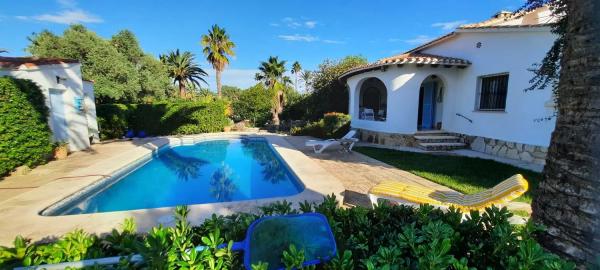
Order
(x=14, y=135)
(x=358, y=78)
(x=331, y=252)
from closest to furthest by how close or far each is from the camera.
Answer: (x=331, y=252) < (x=14, y=135) < (x=358, y=78)

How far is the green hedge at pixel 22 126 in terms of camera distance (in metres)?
8.38

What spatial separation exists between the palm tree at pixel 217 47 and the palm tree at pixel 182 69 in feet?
21.7

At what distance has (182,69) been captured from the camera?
112 ft

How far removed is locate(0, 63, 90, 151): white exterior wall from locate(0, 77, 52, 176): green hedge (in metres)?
0.70

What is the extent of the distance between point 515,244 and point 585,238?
728 millimetres

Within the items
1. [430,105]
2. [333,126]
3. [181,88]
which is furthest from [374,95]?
[181,88]

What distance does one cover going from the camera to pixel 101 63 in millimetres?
24531

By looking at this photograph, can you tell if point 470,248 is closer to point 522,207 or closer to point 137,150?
point 522,207

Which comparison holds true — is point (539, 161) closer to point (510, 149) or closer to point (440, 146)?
point (510, 149)

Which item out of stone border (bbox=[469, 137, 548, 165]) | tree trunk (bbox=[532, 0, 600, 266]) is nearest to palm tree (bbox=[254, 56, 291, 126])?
stone border (bbox=[469, 137, 548, 165])

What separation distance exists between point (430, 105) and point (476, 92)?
3881 millimetres

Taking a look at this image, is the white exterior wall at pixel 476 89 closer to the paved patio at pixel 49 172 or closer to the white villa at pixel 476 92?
the white villa at pixel 476 92

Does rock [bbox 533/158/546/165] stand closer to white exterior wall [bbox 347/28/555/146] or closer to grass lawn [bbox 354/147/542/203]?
white exterior wall [bbox 347/28/555/146]

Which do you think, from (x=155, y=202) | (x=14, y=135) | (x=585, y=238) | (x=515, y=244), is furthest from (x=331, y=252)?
(x=14, y=135)
